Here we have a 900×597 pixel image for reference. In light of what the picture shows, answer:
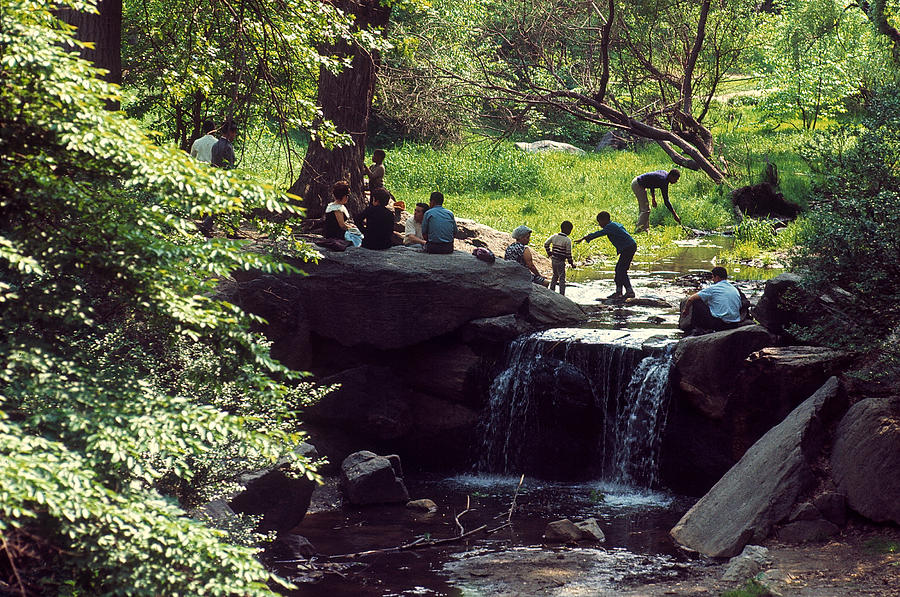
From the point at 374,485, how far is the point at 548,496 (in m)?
2.33

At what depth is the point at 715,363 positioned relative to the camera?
12.3 meters

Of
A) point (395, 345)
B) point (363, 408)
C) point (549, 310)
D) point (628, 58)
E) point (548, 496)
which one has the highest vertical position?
point (628, 58)

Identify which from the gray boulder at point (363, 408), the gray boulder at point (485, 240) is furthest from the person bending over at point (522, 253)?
the gray boulder at point (363, 408)

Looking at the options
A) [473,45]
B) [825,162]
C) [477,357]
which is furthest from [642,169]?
[825,162]

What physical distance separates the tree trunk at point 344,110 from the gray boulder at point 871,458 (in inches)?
397

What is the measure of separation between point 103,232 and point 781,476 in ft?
23.9

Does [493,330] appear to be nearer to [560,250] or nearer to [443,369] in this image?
[443,369]

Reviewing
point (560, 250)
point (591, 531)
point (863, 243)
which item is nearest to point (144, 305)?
point (591, 531)

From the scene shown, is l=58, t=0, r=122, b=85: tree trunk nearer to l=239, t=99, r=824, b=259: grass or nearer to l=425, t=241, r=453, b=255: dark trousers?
l=425, t=241, r=453, b=255: dark trousers

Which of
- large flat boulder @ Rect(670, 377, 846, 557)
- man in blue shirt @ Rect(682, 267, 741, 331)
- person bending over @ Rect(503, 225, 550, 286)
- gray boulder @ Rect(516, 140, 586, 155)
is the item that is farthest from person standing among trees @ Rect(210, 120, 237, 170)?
gray boulder @ Rect(516, 140, 586, 155)

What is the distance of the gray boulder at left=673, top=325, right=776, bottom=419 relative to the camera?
12078 millimetres

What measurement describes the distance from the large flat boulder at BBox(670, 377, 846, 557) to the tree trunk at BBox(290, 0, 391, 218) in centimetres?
945

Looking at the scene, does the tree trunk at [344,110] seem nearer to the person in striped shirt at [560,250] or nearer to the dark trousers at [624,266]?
the person in striped shirt at [560,250]

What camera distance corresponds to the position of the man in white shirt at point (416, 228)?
17203mm
